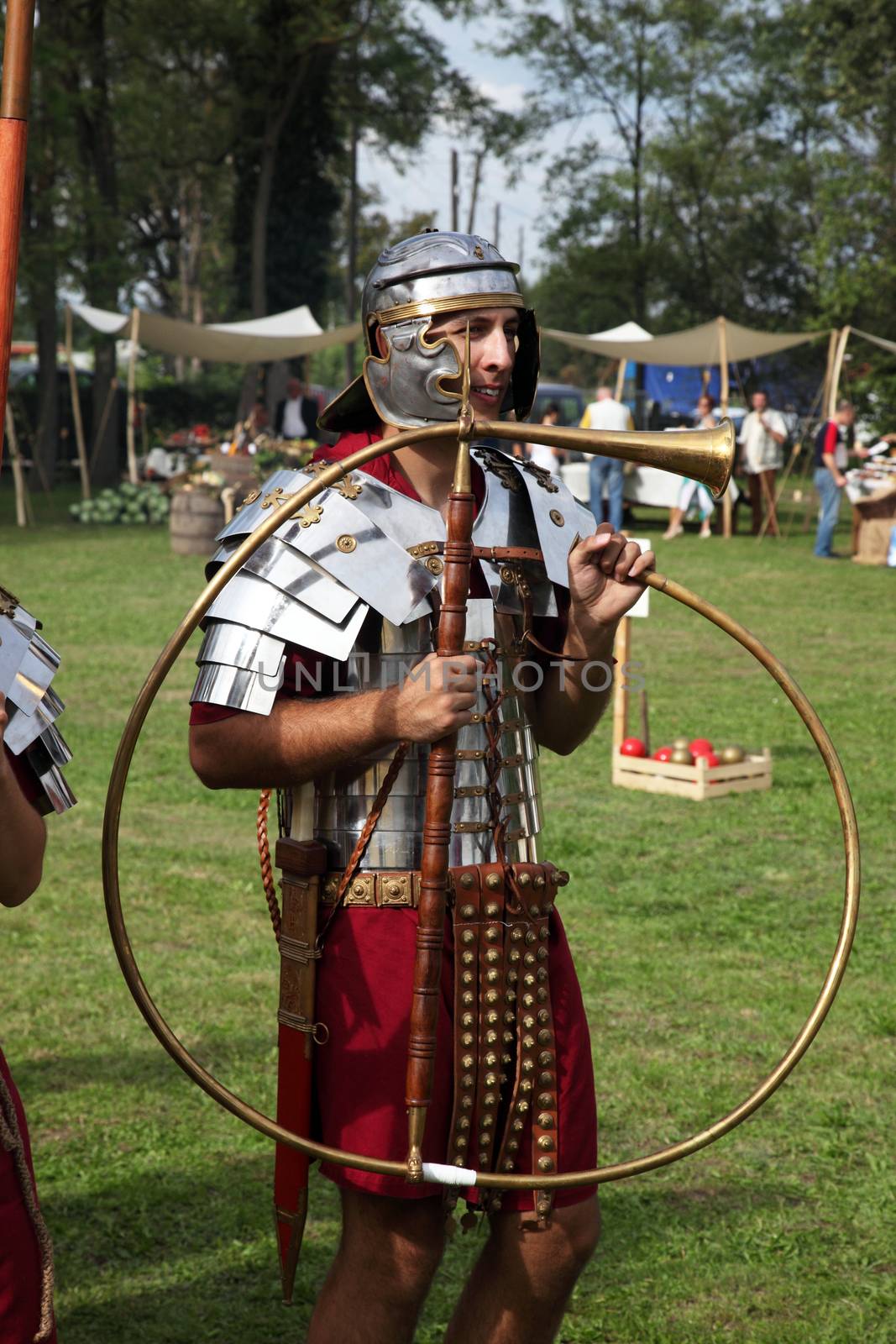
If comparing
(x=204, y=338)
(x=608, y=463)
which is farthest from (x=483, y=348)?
(x=204, y=338)

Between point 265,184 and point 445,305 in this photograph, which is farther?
point 265,184

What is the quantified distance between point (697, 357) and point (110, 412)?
1097 cm

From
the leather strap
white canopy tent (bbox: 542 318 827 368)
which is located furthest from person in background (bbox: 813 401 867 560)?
the leather strap

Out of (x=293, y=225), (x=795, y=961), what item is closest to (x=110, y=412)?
(x=293, y=225)

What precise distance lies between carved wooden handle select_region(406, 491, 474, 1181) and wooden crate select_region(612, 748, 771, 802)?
18.5 feet

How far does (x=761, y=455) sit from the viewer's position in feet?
66.5

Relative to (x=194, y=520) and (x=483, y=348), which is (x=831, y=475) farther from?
(x=483, y=348)

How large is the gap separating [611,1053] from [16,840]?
3204mm

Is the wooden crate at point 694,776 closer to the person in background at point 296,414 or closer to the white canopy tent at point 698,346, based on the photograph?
the white canopy tent at point 698,346

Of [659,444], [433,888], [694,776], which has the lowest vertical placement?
[694,776]

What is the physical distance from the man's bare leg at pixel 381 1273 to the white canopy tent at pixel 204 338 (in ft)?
67.6

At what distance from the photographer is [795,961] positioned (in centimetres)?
560

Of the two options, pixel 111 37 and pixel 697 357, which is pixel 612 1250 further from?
pixel 111 37

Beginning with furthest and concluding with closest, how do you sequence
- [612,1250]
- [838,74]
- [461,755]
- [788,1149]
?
1. [838,74]
2. [788,1149]
3. [612,1250]
4. [461,755]
